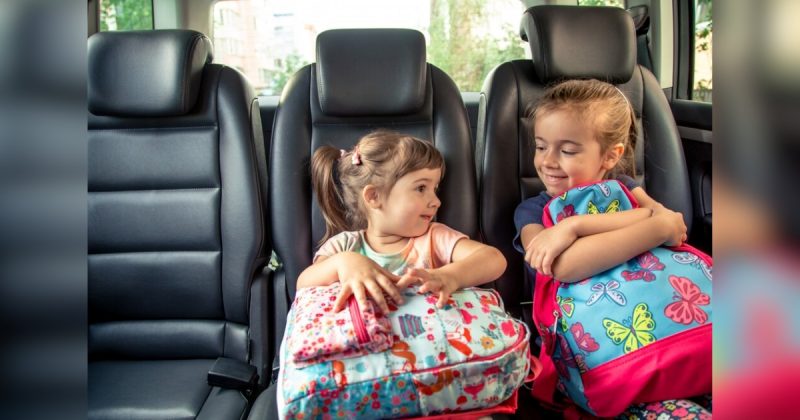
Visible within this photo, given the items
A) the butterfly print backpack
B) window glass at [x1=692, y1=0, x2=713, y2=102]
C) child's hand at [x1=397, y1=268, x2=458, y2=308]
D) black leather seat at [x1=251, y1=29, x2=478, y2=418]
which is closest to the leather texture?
black leather seat at [x1=251, y1=29, x2=478, y2=418]

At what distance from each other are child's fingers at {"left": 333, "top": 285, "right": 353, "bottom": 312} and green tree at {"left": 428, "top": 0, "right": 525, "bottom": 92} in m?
1.68

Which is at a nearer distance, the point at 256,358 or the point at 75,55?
the point at 75,55

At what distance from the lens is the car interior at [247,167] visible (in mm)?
2170

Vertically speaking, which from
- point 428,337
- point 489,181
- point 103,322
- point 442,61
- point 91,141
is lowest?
point 103,322

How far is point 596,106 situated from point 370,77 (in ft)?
2.39

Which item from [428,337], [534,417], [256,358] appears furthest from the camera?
[256,358]

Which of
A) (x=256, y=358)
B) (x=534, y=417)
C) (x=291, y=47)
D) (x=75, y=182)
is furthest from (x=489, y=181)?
(x=75, y=182)

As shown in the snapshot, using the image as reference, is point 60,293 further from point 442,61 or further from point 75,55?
point 442,61

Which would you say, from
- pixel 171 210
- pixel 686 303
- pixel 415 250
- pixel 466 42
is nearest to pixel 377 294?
pixel 415 250

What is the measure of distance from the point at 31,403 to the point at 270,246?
6.77 feet

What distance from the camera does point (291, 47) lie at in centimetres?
304

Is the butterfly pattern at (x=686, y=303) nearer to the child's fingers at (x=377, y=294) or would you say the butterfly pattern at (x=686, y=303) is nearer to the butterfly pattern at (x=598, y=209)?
the butterfly pattern at (x=598, y=209)

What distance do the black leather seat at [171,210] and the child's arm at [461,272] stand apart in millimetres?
677

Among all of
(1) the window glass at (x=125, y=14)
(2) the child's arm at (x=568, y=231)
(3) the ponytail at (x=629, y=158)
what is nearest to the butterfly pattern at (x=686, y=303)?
(2) the child's arm at (x=568, y=231)
